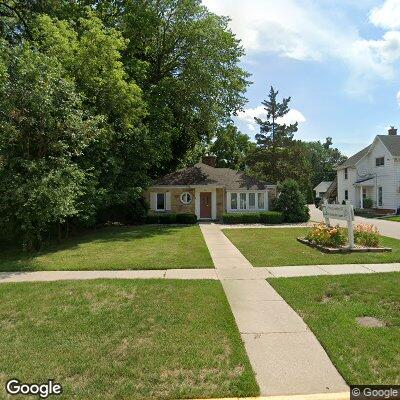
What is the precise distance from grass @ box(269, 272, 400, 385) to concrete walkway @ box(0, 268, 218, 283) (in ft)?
6.38

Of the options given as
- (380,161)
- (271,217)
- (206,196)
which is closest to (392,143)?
(380,161)

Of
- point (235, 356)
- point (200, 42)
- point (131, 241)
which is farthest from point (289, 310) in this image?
point (200, 42)

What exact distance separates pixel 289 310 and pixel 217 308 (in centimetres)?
123

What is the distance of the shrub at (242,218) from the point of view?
2620cm

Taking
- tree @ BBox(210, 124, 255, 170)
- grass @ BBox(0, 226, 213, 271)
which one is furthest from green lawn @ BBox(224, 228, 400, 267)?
tree @ BBox(210, 124, 255, 170)

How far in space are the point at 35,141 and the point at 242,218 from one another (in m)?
16.5

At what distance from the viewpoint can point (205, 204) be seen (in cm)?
2936

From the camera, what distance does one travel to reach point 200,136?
3228cm

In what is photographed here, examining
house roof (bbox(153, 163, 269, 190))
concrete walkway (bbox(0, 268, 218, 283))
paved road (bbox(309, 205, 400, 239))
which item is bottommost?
concrete walkway (bbox(0, 268, 218, 283))

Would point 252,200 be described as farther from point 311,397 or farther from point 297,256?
point 311,397

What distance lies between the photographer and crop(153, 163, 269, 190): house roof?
1149 inches

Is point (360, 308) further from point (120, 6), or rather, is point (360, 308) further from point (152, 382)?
point (120, 6)

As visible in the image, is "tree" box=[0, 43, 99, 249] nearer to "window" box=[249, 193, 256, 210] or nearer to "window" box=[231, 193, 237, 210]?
"window" box=[231, 193, 237, 210]

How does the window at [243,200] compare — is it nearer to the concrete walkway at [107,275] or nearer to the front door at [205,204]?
the front door at [205,204]
